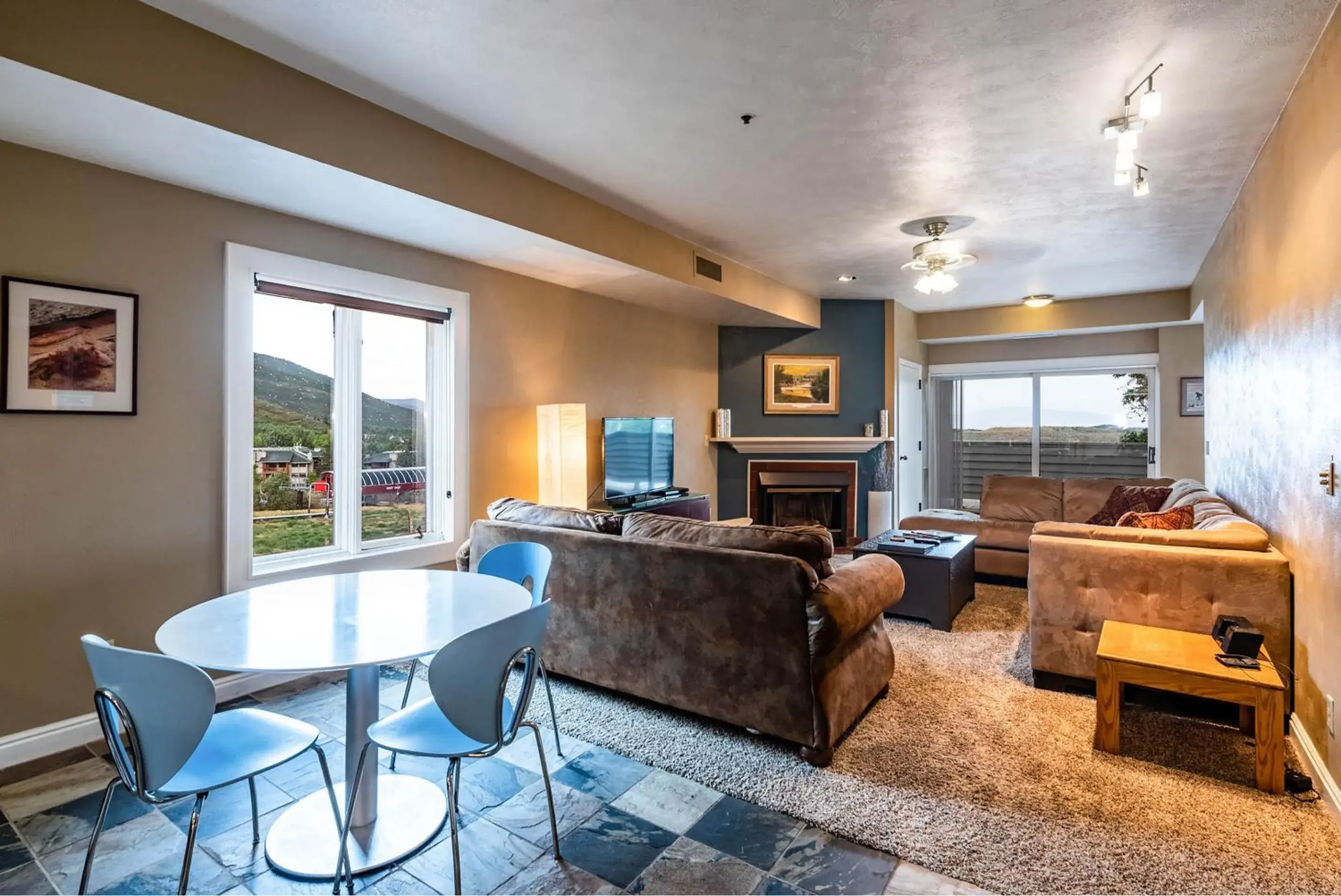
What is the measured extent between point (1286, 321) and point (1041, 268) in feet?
10.7

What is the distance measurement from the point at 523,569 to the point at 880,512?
194 inches

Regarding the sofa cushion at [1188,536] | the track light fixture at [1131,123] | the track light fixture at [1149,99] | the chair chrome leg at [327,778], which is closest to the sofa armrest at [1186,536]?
the sofa cushion at [1188,536]

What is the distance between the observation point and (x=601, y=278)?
4812 millimetres

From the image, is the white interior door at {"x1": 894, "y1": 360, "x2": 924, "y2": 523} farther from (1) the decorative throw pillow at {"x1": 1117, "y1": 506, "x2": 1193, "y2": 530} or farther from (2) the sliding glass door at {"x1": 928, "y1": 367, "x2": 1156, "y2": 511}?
(1) the decorative throw pillow at {"x1": 1117, "y1": 506, "x2": 1193, "y2": 530}

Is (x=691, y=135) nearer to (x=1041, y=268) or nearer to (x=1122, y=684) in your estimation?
(x=1122, y=684)

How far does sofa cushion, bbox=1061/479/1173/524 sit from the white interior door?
1.88 metres

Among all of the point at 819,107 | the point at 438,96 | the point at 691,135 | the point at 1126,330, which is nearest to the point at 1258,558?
the point at 819,107

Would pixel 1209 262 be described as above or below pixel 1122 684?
above

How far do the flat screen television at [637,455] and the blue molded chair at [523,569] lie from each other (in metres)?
2.50

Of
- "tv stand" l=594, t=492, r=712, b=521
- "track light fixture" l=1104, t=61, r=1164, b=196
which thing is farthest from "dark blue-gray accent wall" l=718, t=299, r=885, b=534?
"track light fixture" l=1104, t=61, r=1164, b=196

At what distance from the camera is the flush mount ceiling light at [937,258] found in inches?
181

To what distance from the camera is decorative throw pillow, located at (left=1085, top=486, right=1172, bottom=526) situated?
4730 mm

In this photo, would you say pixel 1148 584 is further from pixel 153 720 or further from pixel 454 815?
pixel 153 720

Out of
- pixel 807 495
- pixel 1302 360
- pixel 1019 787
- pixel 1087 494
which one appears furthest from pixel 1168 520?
pixel 807 495
